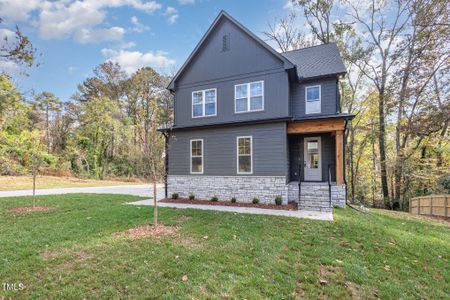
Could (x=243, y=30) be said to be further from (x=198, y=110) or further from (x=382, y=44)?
(x=382, y=44)

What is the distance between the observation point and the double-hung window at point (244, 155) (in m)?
10.4

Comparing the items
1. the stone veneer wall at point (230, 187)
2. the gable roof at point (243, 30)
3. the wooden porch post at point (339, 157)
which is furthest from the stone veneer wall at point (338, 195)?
the gable roof at point (243, 30)

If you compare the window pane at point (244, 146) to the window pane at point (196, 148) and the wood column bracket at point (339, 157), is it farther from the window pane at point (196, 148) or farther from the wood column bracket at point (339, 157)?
the wood column bracket at point (339, 157)

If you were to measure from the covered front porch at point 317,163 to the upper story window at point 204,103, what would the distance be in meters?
3.79

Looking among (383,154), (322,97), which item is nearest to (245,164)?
(322,97)

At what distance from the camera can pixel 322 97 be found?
11.0 m

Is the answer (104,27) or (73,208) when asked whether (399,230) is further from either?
(104,27)

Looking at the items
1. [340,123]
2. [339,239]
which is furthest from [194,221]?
[340,123]

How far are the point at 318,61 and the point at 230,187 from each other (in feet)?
25.3

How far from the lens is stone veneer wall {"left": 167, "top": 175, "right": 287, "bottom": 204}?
9.80m

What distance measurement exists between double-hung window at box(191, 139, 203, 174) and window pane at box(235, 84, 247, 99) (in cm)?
277

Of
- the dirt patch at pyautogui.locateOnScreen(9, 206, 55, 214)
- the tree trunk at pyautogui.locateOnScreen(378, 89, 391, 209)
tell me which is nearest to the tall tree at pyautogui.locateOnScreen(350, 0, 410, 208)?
the tree trunk at pyautogui.locateOnScreen(378, 89, 391, 209)

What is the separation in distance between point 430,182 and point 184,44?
55.5 ft

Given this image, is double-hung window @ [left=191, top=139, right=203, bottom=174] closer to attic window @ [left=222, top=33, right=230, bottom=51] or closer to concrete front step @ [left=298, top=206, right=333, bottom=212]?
attic window @ [left=222, top=33, right=230, bottom=51]
